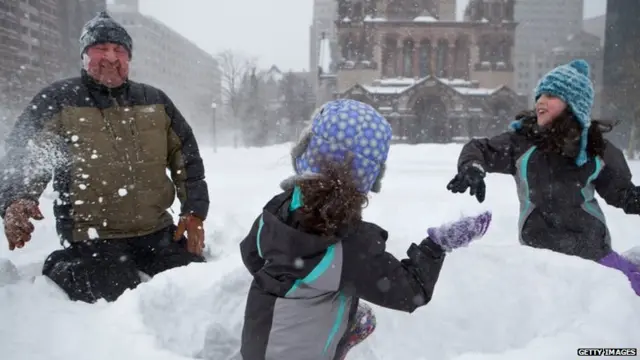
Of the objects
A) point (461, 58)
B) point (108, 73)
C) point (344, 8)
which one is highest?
point (344, 8)

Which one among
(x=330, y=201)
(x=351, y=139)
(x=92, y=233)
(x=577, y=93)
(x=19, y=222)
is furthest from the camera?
(x=92, y=233)

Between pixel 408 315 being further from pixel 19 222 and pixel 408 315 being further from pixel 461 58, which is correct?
pixel 461 58

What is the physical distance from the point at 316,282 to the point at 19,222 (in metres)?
1.83

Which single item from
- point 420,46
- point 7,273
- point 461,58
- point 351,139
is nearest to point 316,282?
point 351,139

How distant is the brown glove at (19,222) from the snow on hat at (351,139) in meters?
1.71

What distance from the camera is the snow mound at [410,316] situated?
1.93 meters

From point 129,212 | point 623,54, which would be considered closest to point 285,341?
point 129,212

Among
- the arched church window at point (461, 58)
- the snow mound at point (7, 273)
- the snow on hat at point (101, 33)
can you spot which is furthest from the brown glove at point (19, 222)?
the arched church window at point (461, 58)

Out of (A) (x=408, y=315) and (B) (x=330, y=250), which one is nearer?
(B) (x=330, y=250)

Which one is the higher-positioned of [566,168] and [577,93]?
[577,93]

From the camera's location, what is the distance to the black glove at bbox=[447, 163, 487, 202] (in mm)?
2570

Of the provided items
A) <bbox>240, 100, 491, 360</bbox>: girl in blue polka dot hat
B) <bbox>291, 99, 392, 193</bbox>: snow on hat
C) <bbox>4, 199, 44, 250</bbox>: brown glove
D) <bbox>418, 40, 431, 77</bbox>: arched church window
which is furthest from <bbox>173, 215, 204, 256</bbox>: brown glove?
<bbox>418, 40, 431, 77</bbox>: arched church window

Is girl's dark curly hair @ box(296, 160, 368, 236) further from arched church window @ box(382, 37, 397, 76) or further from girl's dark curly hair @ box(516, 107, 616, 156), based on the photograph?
arched church window @ box(382, 37, 397, 76)

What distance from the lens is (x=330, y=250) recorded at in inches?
68.5
